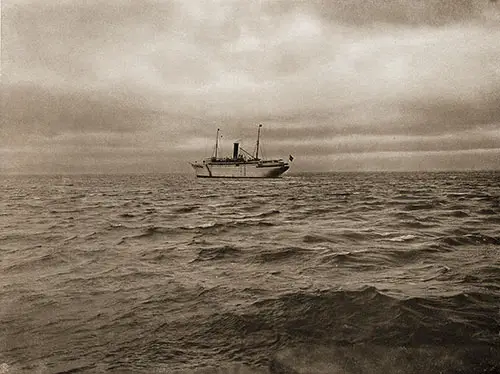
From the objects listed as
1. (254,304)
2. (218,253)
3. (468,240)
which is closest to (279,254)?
(218,253)

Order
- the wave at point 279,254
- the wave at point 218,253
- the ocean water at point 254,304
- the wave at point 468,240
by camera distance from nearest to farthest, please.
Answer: the ocean water at point 254,304 → the wave at point 279,254 → the wave at point 218,253 → the wave at point 468,240

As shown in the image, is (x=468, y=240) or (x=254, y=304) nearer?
(x=254, y=304)

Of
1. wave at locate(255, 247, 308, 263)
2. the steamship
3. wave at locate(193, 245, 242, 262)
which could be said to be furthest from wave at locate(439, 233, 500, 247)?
the steamship

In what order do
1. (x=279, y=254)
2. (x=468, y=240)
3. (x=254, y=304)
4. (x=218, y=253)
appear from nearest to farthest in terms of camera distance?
(x=254, y=304) → (x=279, y=254) → (x=218, y=253) → (x=468, y=240)

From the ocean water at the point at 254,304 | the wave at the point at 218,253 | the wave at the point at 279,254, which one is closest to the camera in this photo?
the ocean water at the point at 254,304

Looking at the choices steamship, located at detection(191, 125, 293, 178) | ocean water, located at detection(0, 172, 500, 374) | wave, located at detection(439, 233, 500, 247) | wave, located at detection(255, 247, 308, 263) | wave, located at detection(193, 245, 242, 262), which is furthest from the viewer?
steamship, located at detection(191, 125, 293, 178)

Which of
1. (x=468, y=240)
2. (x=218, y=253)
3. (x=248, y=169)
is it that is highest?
(x=248, y=169)

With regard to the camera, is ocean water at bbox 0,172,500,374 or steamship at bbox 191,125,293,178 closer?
ocean water at bbox 0,172,500,374

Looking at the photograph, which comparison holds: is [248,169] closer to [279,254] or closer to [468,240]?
[468,240]

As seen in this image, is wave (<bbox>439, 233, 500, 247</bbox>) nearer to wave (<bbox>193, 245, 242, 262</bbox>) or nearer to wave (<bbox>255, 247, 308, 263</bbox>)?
wave (<bbox>255, 247, 308, 263</bbox>)

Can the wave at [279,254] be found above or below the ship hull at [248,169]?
below

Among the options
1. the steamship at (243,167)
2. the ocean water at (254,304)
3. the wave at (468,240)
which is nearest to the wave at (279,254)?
the ocean water at (254,304)

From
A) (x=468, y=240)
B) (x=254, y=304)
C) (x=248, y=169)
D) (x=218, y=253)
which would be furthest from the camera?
(x=248, y=169)

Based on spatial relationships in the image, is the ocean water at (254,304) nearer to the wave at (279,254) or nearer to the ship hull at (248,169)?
the wave at (279,254)
